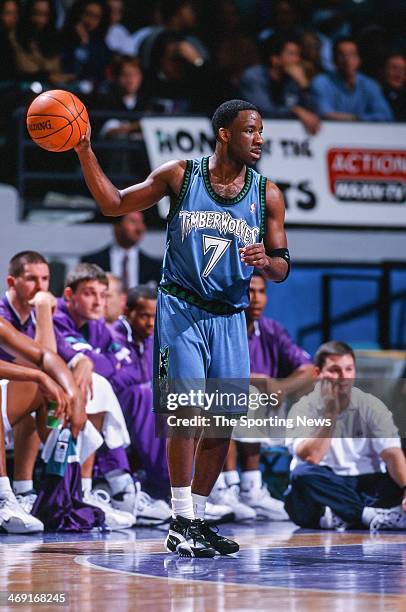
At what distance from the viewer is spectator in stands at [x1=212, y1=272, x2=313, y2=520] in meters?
7.44

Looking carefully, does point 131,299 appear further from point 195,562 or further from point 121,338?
point 195,562

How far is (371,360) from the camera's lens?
31.7ft

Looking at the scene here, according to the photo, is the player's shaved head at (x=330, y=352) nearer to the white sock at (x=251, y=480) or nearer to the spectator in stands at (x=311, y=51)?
the white sock at (x=251, y=480)

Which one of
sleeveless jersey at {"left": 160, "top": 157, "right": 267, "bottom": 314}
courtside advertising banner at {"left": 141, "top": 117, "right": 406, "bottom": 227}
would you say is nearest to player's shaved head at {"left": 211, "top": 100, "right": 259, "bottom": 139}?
sleeveless jersey at {"left": 160, "top": 157, "right": 267, "bottom": 314}

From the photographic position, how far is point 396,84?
40.8 ft

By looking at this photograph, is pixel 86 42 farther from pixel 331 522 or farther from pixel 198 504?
pixel 198 504

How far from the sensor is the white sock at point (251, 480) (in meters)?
7.53

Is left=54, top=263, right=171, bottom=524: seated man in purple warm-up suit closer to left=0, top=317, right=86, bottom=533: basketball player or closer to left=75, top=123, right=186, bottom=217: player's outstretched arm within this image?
left=0, top=317, right=86, bottom=533: basketball player

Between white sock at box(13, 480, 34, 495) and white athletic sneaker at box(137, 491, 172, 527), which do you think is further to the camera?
white athletic sneaker at box(137, 491, 172, 527)

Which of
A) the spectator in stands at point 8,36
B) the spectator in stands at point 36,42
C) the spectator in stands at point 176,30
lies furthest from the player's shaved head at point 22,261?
the spectator in stands at point 176,30

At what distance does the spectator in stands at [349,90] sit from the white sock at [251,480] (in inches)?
205

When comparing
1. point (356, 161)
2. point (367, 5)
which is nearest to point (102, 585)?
point (356, 161)

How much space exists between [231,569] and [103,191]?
1687 millimetres

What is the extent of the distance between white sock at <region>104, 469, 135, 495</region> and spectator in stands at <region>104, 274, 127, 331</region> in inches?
67.1
